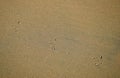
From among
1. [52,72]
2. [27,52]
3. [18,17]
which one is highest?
[18,17]

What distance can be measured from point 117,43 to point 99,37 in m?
0.11

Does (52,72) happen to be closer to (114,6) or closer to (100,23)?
(100,23)

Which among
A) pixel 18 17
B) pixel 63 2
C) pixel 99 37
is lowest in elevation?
pixel 99 37

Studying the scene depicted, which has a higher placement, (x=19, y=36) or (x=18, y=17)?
(x=18, y=17)

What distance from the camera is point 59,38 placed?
43.4 inches

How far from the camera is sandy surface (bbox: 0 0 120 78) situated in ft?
3.46

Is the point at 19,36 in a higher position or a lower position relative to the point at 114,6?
lower

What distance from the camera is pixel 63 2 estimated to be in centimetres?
115

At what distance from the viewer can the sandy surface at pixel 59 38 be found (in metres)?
1.06

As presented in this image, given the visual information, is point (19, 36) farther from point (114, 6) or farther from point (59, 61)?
point (114, 6)

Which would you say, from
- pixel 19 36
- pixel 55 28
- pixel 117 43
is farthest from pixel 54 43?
pixel 117 43

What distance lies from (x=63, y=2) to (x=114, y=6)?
32 cm

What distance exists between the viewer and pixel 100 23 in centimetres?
112

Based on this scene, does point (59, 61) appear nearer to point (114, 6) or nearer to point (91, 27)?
point (91, 27)
